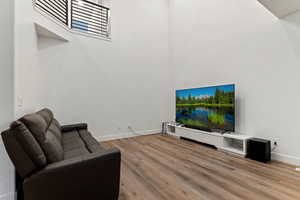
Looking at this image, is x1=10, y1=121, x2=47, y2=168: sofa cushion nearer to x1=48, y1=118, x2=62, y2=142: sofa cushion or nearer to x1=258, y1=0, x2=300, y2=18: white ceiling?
x1=48, y1=118, x2=62, y2=142: sofa cushion

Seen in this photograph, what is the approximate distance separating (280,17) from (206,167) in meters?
2.83

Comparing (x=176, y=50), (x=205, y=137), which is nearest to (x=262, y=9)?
(x=176, y=50)

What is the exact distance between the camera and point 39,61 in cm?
323

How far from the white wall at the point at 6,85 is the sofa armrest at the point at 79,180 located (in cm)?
55

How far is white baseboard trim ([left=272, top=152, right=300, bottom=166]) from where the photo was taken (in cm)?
243

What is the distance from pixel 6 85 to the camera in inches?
62.7

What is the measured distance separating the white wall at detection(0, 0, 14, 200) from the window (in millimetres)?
1707

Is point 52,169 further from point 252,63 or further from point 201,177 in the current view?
point 252,63

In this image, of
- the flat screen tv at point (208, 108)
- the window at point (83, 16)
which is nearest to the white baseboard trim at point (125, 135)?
the flat screen tv at point (208, 108)

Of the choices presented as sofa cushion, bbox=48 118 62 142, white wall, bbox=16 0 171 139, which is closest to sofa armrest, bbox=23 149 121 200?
sofa cushion, bbox=48 118 62 142

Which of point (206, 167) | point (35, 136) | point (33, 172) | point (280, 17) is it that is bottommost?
point (206, 167)

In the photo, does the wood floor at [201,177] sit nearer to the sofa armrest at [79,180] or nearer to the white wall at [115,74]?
the sofa armrest at [79,180]

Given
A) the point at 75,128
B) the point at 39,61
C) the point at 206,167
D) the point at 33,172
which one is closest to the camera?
the point at 33,172

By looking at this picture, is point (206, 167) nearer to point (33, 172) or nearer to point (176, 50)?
point (33, 172)
